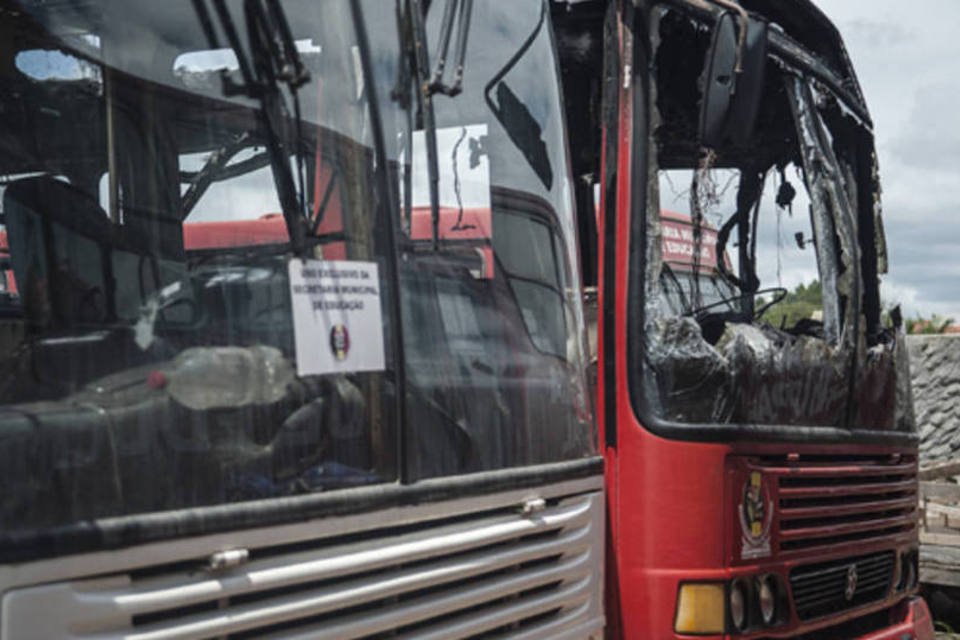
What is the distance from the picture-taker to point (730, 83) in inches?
141

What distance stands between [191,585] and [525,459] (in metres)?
1.19

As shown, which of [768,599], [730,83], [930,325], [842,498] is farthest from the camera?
[930,325]

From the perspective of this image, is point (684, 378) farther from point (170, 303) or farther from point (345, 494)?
point (170, 303)

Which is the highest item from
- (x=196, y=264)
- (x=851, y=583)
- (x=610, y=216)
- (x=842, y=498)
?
(x=610, y=216)

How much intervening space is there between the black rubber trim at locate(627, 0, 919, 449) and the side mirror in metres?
0.21

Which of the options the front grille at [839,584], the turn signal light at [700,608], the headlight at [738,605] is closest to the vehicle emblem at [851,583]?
the front grille at [839,584]

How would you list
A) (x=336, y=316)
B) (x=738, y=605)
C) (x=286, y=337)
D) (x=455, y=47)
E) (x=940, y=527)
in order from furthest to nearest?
(x=940, y=527)
(x=738, y=605)
(x=455, y=47)
(x=336, y=316)
(x=286, y=337)

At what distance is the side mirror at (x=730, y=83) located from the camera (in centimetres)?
359

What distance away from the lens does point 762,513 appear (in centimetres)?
379

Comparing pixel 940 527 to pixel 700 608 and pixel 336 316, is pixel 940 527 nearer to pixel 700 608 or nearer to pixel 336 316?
pixel 700 608

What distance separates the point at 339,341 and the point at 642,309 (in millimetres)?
1232

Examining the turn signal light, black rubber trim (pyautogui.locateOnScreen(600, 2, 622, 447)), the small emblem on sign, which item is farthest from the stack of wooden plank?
the small emblem on sign

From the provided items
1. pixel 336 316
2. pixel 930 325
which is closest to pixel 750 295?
pixel 336 316

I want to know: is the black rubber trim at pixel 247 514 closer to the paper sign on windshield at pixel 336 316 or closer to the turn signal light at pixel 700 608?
the paper sign on windshield at pixel 336 316
